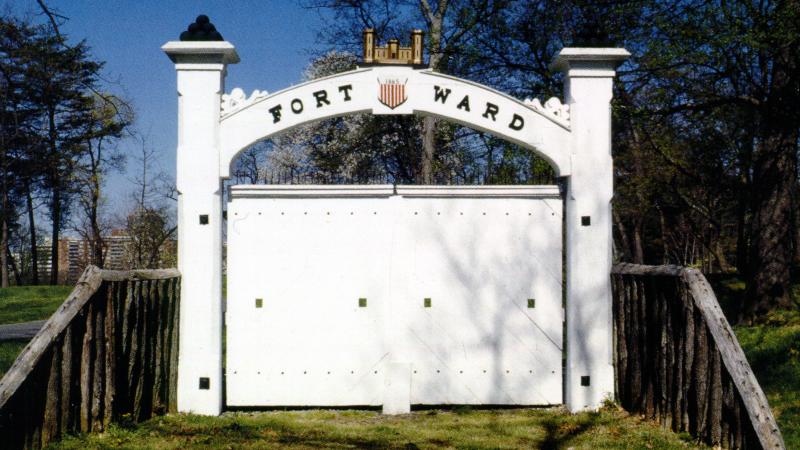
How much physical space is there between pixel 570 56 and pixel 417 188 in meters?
2.18

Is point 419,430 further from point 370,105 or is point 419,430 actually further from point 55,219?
point 55,219

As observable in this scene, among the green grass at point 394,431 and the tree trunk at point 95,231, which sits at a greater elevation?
the tree trunk at point 95,231

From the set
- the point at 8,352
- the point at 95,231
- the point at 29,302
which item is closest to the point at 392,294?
the point at 8,352

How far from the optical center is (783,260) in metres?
13.7

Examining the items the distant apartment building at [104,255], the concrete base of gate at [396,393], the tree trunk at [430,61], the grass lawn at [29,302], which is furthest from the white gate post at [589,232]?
the distant apartment building at [104,255]

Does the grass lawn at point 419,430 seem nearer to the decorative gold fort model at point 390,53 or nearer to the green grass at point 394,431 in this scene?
the green grass at point 394,431

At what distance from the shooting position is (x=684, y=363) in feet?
23.1

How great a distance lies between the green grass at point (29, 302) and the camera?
2153 cm

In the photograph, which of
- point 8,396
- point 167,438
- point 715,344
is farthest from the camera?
point 167,438

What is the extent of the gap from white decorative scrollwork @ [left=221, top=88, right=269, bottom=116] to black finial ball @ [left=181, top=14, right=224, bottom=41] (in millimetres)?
593

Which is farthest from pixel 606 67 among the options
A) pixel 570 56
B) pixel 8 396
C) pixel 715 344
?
pixel 8 396

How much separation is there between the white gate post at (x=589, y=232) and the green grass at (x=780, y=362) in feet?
5.85

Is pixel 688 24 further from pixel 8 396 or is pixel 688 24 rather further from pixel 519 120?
pixel 8 396

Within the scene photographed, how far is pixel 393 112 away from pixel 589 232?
97.2 inches
